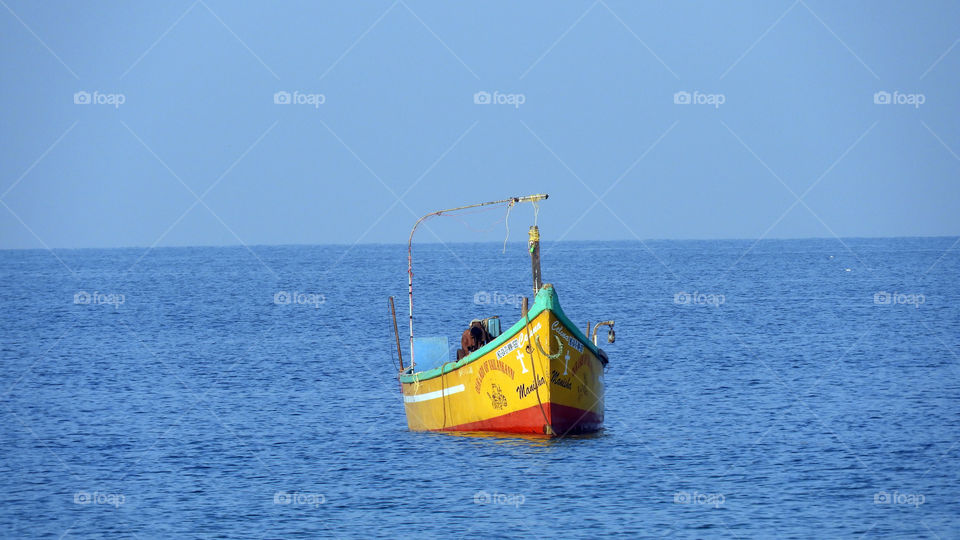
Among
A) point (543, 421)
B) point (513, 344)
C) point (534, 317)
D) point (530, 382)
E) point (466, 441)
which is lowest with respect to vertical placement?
point (466, 441)

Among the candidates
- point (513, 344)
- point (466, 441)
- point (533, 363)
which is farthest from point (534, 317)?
point (466, 441)

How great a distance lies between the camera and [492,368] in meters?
27.4

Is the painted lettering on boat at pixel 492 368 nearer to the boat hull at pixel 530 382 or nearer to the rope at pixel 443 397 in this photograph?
the boat hull at pixel 530 382

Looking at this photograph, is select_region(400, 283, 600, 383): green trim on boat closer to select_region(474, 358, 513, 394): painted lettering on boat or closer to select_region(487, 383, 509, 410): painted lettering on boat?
select_region(474, 358, 513, 394): painted lettering on boat

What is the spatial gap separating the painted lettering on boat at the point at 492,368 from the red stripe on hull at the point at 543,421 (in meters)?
0.98

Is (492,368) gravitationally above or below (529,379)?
above

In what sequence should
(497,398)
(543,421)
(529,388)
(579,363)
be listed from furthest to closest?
1. (497,398)
2. (543,421)
3. (579,363)
4. (529,388)

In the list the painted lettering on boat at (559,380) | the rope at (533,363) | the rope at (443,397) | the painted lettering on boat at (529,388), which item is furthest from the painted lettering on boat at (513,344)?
the rope at (443,397)

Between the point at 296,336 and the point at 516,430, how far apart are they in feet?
115

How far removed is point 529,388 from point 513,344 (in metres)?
1.10

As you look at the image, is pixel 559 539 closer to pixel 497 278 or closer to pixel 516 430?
pixel 516 430

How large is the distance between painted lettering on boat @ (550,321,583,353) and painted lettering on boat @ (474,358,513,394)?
4.78 feet

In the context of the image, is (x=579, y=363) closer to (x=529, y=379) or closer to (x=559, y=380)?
(x=559, y=380)

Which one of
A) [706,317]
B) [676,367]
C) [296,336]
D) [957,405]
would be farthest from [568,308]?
[957,405]
